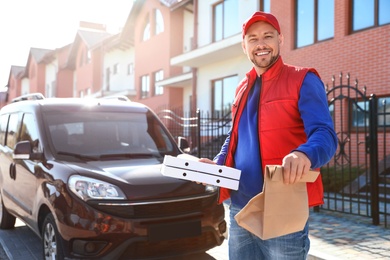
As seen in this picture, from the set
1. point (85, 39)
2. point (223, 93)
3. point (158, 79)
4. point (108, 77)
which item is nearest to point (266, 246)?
point (223, 93)

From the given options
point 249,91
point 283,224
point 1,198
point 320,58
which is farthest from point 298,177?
point 320,58

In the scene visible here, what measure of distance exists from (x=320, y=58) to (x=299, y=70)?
1123 cm

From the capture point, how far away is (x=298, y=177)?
1.73 m

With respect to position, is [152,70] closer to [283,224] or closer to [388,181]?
[388,181]

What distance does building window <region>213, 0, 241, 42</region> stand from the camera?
54.3ft

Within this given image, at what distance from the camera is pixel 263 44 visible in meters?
2.15

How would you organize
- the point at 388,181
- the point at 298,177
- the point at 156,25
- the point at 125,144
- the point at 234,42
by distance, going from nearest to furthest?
the point at 298,177 < the point at 125,144 < the point at 388,181 < the point at 234,42 < the point at 156,25

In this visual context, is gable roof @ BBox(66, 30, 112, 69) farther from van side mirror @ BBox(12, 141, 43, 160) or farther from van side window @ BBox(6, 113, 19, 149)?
van side mirror @ BBox(12, 141, 43, 160)

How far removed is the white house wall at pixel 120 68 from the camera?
1102 inches

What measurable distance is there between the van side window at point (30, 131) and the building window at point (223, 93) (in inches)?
457

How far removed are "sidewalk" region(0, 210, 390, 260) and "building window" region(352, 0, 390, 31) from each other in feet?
21.0

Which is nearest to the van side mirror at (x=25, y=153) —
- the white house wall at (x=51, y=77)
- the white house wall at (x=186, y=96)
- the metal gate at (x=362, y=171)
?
the metal gate at (x=362, y=171)

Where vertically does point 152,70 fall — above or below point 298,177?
above

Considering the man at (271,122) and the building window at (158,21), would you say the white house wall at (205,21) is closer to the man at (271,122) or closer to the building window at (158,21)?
the building window at (158,21)
